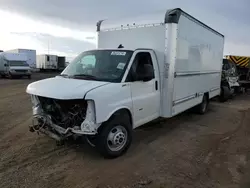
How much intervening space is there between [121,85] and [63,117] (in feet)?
4.22

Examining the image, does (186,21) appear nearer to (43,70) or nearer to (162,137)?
(162,137)

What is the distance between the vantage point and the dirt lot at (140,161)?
4.04 m

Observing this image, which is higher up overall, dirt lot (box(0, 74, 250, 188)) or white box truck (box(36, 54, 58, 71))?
white box truck (box(36, 54, 58, 71))

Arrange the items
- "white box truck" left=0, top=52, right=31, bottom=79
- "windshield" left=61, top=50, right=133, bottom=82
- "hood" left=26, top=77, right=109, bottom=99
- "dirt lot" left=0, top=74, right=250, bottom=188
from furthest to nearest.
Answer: "white box truck" left=0, top=52, right=31, bottom=79 < "windshield" left=61, top=50, right=133, bottom=82 < "hood" left=26, top=77, right=109, bottom=99 < "dirt lot" left=0, top=74, right=250, bottom=188

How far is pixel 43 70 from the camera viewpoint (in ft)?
143

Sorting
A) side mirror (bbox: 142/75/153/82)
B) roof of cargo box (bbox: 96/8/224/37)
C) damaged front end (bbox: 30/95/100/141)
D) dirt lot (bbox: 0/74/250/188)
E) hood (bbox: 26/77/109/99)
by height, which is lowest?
dirt lot (bbox: 0/74/250/188)

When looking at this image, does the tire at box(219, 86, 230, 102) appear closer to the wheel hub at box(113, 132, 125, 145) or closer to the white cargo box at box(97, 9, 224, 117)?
the white cargo box at box(97, 9, 224, 117)

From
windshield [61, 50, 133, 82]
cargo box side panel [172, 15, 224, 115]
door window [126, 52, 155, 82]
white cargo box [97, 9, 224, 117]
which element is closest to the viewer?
windshield [61, 50, 133, 82]

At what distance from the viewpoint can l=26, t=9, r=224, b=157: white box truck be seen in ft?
14.9

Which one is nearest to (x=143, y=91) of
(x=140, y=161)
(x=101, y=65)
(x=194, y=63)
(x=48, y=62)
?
(x=101, y=65)

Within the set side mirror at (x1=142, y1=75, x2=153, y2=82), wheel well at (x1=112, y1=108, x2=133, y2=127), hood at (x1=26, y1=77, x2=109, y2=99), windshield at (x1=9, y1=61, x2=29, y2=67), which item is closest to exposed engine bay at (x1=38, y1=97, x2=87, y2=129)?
hood at (x1=26, y1=77, x2=109, y2=99)

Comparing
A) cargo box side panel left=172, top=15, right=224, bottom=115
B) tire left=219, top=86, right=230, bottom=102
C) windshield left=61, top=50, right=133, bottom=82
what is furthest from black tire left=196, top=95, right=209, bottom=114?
windshield left=61, top=50, right=133, bottom=82

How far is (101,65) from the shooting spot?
545cm

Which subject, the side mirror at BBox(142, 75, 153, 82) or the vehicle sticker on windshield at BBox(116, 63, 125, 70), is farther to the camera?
the side mirror at BBox(142, 75, 153, 82)
